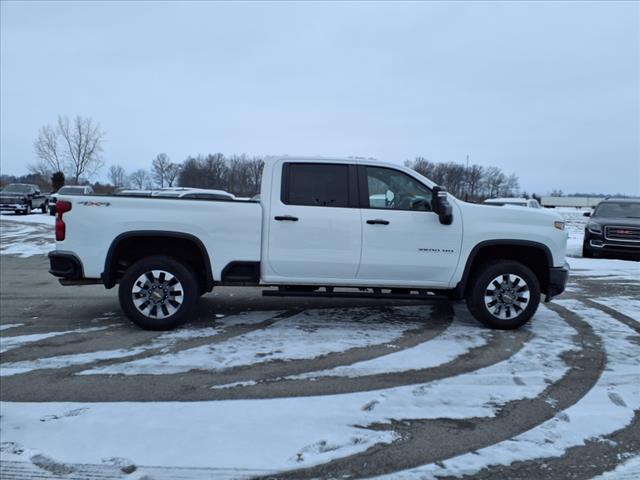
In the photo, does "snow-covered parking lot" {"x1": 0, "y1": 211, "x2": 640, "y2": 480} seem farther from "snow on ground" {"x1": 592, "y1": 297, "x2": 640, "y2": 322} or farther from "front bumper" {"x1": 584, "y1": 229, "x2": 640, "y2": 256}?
"front bumper" {"x1": 584, "y1": 229, "x2": 640, "y2": 256}

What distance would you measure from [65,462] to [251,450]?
1129mm

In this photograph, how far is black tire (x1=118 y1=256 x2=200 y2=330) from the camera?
5473mm

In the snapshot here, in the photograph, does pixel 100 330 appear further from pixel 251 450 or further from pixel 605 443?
pixel 605 443

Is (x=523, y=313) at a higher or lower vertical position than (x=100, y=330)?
Result: higher

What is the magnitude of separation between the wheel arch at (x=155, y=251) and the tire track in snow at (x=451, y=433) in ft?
10.3

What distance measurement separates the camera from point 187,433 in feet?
10.6

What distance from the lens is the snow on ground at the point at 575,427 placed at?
2947 mm

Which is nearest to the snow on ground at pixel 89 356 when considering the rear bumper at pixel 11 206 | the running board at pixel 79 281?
the running board at pixel 79 281

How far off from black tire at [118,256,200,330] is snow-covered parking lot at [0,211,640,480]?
0.22 meters

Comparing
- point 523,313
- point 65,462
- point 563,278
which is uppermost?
point 563,278

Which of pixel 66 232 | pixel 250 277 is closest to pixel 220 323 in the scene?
pixel 250 277

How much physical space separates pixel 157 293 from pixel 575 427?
437 centimetres

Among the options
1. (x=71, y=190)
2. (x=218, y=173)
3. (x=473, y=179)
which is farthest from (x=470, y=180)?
(x=71, y=190)

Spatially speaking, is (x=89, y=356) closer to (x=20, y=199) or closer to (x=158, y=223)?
(x=158, y=223)
